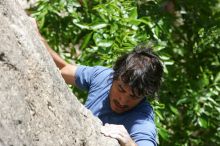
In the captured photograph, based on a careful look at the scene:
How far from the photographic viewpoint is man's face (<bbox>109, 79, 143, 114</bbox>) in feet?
8.67

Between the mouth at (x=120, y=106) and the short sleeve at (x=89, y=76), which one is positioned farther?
the short sleeve at (x=89, y=76)

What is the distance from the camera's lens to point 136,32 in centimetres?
349

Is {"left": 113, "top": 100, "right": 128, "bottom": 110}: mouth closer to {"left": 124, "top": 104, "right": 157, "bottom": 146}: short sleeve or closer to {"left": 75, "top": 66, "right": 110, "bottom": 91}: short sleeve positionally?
{"left": 124, "top": 104, "right": 157, "bottom": 146}: short sleeve

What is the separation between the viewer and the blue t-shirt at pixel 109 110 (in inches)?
99.8

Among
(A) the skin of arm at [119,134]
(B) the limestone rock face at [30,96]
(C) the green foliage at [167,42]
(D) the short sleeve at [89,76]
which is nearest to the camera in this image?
(B) the limestone rock face at [30,96]

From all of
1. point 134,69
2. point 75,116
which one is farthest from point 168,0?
point 75,116

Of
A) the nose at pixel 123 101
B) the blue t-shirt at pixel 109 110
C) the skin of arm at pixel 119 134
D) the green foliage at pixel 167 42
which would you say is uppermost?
the skin of arm at pixel 119 134

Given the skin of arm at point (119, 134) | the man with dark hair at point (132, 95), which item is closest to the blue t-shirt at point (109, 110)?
the man with dark hair at point (132, 95)

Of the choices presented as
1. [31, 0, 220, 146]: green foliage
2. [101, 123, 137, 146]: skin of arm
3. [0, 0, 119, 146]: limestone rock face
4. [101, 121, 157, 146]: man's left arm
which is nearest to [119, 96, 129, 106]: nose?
[101, 121, 157, 146]: man's left arm

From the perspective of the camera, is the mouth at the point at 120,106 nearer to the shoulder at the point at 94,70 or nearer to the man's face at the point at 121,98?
the man's face at the point at 121,98

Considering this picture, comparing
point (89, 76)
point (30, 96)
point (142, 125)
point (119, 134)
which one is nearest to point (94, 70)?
point (89, 76)

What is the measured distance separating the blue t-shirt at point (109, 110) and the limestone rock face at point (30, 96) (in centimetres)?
39

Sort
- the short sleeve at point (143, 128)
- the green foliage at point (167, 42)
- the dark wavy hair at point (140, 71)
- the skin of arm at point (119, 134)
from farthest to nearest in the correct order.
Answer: the green foliage at point (167, 42) < the dark wavy hair at point (140, 71) < the short sleeve at point (143, 128) < the skin of arm at point (119, 134)

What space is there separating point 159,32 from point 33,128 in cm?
193
